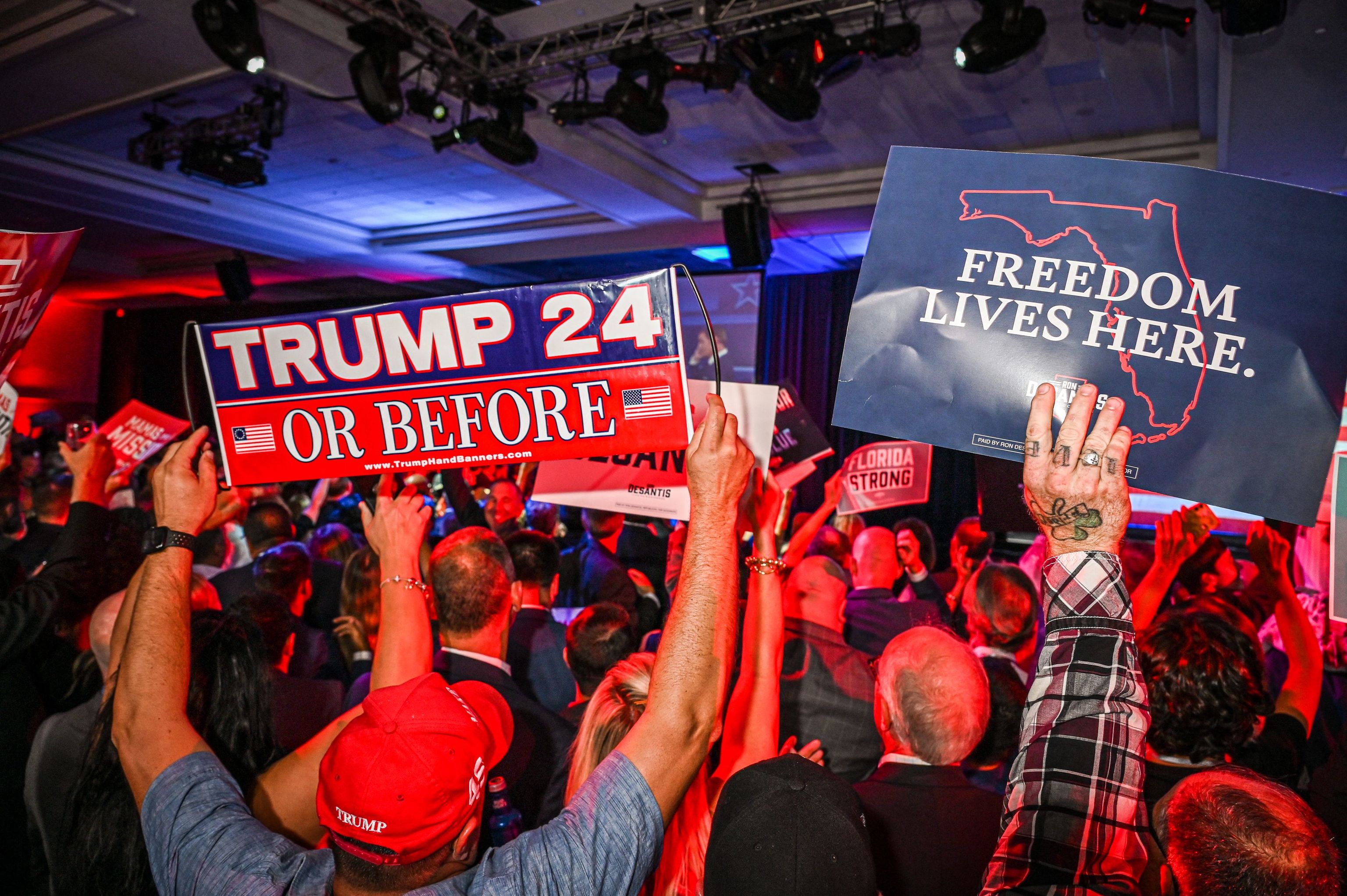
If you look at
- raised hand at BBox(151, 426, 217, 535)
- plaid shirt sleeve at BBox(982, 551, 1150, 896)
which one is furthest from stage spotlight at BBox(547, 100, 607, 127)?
plaid shirt sleeve at BBox(982, 551, 1150, 896)

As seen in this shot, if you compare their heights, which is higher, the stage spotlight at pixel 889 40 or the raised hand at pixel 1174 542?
the stage spotlight at pixel 889 40

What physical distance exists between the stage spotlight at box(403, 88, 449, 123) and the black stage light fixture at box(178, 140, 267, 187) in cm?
245

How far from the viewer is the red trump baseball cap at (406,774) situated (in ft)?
4.11

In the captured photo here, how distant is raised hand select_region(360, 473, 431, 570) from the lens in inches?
83.4

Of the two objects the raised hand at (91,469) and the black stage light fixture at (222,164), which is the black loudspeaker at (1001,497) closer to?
the raised hand at (91,469)

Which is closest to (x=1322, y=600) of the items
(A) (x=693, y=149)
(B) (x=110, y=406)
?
(A) (x=693, y=149)

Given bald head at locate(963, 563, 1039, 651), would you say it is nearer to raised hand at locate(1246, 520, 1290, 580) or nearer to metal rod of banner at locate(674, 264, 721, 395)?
raised hand at locate(1246, 520, 1290, 580)

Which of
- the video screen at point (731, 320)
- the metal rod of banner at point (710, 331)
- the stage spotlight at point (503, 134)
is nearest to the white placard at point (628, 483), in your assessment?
the metal rod of banner at point (710, 331)

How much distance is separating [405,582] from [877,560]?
8.25ft

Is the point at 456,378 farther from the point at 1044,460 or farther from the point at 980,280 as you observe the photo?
the point at 1044,460

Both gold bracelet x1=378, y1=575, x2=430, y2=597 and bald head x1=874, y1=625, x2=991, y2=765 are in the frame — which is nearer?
bald head x1=874, y1=625, x2=991, y2=765

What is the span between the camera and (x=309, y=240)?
1208cm

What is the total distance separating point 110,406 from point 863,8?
59.9ft

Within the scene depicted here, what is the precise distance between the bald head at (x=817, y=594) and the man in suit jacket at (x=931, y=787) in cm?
83
